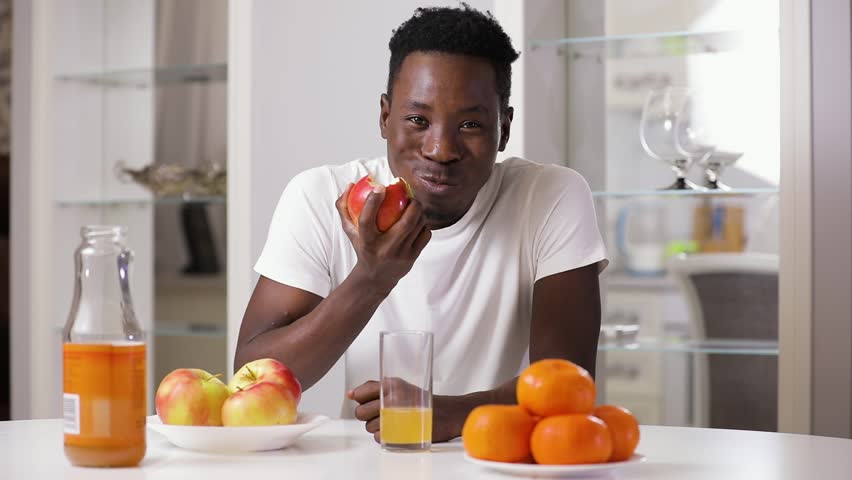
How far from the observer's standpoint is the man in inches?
62.9

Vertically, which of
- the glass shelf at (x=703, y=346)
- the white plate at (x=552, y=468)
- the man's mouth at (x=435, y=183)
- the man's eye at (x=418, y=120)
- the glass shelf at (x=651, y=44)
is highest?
the glass shelf at (x=651, y=44)

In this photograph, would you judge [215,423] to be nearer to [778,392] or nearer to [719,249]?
[778,392]

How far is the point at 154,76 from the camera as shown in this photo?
9.82ft

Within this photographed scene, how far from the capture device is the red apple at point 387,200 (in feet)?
4.85

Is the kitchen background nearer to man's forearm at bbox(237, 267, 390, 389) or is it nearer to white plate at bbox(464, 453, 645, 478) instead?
man's forearm at bbox(237, 267, 390, 389)

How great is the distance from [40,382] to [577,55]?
165 centimetres

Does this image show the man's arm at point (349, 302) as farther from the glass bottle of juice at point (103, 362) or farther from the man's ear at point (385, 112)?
the glass bottle of juice at point (103, 362)

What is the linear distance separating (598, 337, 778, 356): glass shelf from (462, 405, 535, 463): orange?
144cm

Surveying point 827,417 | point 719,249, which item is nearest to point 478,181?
point 827,417

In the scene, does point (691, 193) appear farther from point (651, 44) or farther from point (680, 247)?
point (680, 247)

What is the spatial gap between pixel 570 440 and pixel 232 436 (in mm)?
345

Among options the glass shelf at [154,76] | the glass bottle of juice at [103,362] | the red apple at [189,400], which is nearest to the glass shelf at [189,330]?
the glass shelf at [154,76]

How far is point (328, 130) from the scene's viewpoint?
2615 mm

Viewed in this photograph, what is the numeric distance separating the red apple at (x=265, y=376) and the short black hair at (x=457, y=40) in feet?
2.27
